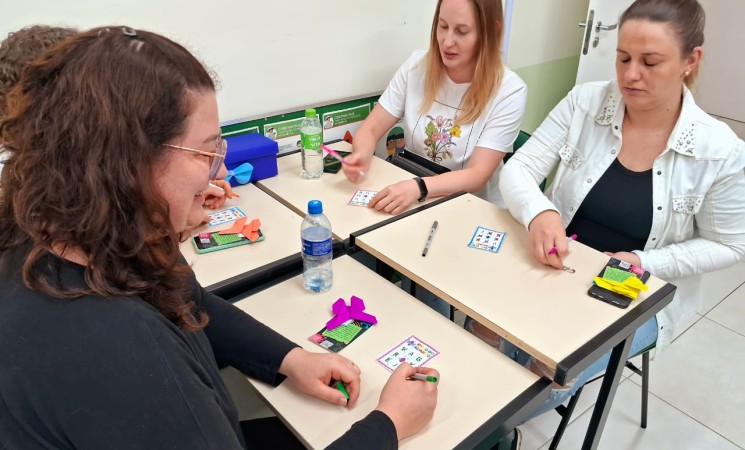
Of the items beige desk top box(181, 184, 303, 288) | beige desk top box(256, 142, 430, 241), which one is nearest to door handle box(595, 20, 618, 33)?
beige desk top box(256, 142, 430, 241)

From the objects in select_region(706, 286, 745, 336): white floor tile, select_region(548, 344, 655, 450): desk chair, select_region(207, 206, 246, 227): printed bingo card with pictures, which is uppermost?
select_region(207, 206, 246, 227): printed bingo card with pictures

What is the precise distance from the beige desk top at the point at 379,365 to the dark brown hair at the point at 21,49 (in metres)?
0.65

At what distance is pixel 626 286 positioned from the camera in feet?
4.07

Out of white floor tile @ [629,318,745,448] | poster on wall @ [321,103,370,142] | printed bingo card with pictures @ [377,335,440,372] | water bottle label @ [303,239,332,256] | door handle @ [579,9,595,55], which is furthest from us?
door handle @ [579,9,595,55]

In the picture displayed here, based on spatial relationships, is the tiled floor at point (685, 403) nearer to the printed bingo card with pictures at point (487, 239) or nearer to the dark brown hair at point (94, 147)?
the printed bingo card with pictures at point (487, 239)

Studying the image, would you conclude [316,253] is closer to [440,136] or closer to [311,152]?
[311,152]

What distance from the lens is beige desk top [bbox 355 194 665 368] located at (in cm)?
114

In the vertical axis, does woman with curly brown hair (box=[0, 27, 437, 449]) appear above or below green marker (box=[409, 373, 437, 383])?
above

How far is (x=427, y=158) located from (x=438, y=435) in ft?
4.57

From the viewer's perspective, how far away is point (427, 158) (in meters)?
2.14

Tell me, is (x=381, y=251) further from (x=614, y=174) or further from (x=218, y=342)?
(x=614, y=174)

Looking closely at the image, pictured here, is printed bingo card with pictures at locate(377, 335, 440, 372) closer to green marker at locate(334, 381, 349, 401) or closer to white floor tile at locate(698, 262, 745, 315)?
green marker at locate(334, 381, 349, 401)

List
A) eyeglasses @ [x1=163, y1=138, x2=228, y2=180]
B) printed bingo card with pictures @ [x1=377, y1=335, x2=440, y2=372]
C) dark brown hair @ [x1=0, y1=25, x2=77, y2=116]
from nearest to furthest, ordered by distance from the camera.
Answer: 1. eyeglasses @ [x1=163, y1=138, x2=228, y2=180]
2. dark brown hair @ [x1=0, y1=25, x2=77, y2=116]
3. printed bingo card with pictures @ [x1=377, y1=335, x2=440, y2=372]

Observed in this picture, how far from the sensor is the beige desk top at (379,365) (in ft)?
3.10
